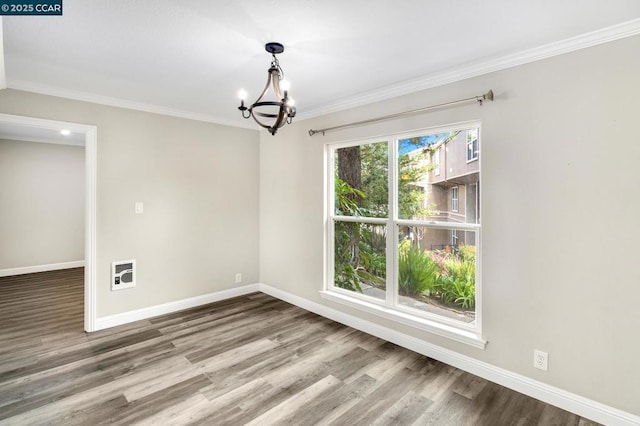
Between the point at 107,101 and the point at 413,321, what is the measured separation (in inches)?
156

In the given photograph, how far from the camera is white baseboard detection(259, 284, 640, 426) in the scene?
6.71ft

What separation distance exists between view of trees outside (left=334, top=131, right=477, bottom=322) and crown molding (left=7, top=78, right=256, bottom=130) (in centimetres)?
189

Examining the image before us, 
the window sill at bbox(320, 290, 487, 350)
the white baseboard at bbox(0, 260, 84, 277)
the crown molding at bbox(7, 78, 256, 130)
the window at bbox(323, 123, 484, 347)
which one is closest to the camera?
the window sill at bbox(320, 290, 487, 350)

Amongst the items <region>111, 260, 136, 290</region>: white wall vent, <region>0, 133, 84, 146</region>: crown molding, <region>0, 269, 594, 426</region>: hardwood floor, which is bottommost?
<region>0, 269, 594, 426</region>: hardwood floor

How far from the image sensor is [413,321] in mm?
3010

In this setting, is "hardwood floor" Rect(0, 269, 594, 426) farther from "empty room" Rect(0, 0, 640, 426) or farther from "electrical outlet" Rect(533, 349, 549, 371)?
"electrical outlet" Rect(533, 349, 549, 371)

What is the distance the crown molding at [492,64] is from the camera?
1.98m

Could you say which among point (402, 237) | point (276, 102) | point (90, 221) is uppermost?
point (276, 102)

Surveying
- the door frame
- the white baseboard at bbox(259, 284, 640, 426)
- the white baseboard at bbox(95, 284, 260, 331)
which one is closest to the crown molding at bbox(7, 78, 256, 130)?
the door frame

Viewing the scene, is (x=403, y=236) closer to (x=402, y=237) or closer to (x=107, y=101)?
(x=402, y=237)

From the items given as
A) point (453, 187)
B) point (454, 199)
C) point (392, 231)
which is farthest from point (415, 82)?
point (392, 231)

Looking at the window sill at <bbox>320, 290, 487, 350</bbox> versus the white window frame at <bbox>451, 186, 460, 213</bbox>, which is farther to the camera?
the white window frame at <bbox>451, 186, 460, 213</bbox>

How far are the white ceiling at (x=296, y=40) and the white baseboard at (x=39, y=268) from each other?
4468mm

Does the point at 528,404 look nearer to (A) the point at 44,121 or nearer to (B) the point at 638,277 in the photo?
(B) the point at 638,277
